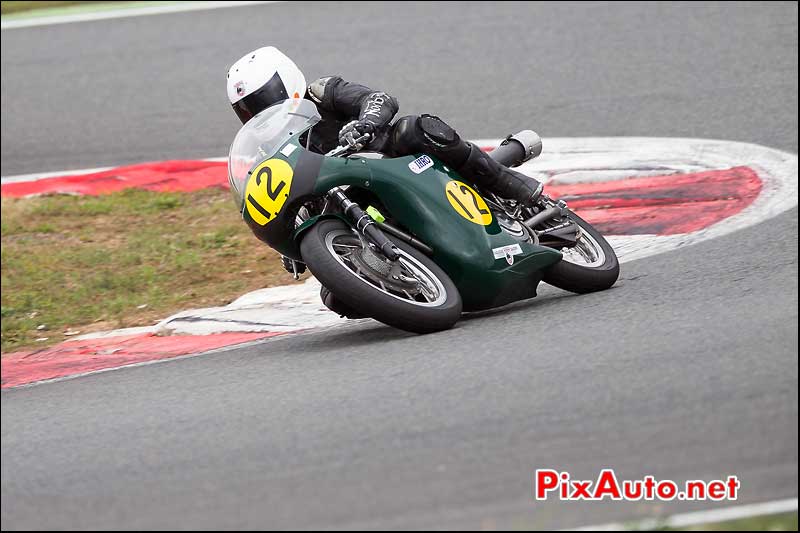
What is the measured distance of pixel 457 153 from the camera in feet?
19.6

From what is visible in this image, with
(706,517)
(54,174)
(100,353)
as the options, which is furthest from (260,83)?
(54,174)

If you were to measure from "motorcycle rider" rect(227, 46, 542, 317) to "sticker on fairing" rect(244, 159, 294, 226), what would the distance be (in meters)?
0.34

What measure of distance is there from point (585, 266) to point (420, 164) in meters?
0.98

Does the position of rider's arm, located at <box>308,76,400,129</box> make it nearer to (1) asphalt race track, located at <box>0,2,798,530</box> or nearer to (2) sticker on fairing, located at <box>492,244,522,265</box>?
(2) sticker on fairing, located at <box>492,244,522,265</box>

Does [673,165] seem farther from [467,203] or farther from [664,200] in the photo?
[467,203]

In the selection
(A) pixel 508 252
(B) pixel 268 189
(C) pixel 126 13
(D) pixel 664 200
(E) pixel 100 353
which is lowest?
(E) pixel 100 353

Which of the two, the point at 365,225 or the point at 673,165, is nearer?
the point at 365,225

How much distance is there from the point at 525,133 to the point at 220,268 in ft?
7.75

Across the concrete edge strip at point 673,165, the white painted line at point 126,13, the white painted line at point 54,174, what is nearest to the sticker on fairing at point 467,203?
the concrete edge strip at point 673,165

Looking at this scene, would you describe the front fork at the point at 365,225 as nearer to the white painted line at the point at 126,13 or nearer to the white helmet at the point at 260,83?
the white helmet at the point at 260,83

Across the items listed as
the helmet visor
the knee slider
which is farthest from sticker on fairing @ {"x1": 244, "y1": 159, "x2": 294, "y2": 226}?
the knee slider

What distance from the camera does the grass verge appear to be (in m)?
7.32

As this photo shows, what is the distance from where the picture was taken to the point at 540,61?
11109 mm

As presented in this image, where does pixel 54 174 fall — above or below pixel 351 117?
below
